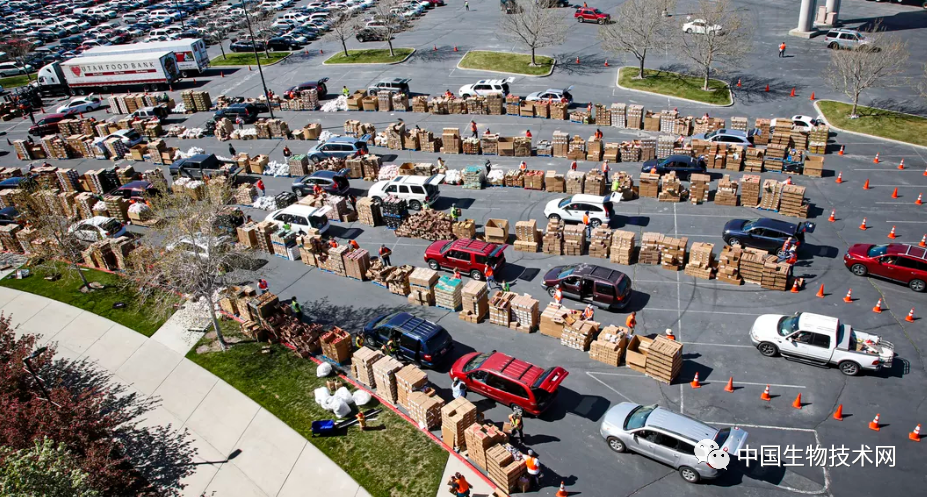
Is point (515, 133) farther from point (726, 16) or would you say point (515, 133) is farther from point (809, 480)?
point (809, 480)

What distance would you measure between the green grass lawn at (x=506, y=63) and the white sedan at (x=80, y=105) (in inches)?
1379

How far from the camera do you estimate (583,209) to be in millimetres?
29250

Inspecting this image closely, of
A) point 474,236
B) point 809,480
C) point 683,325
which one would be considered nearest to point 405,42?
point 474,236

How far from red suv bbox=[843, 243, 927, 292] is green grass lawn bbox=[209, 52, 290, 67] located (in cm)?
5881

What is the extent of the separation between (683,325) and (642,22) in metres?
33.2

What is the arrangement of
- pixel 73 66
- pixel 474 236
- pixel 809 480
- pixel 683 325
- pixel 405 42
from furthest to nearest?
pixel 405 42 → pixel 73 66 → pixel 474 236 → pixel 683 325 → pixel 809 480

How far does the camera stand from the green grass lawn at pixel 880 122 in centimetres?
3647

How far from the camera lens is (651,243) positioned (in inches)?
1032

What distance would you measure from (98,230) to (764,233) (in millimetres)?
33695

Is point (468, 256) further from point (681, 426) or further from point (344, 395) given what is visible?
point (681, 426)

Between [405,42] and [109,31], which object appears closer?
[405,42]

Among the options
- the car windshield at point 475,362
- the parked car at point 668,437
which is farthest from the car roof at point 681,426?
the car windshield at point 475,362

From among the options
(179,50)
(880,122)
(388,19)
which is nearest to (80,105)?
(179,50)

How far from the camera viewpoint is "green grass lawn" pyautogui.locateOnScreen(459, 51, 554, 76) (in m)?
53.8
